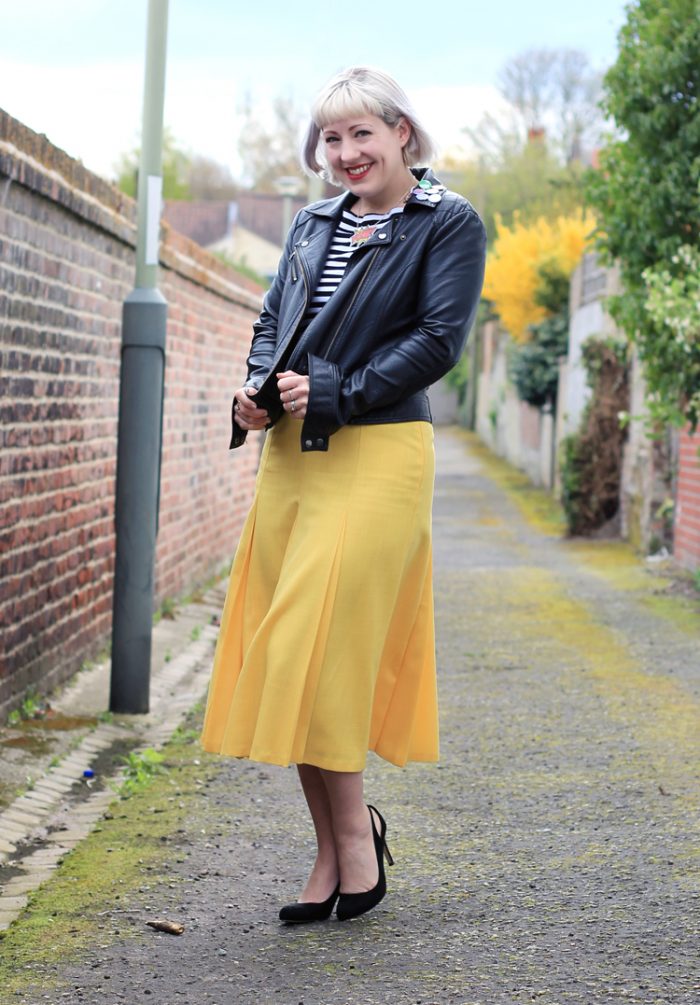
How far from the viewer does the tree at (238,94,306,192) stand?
61344mm

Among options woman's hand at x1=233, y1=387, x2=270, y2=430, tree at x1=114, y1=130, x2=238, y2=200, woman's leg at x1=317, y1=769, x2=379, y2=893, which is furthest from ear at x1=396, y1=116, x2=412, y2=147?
tree at x1=114, y1=130, x2=238, y2=200

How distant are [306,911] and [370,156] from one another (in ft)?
6.13

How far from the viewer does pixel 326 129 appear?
3.64m

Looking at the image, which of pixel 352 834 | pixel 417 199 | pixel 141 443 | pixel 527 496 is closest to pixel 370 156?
pixel 417 199

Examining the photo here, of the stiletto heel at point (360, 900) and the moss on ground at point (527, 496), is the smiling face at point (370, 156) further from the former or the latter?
the moss on ground at point (527, 496)

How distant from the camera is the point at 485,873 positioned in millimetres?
4227

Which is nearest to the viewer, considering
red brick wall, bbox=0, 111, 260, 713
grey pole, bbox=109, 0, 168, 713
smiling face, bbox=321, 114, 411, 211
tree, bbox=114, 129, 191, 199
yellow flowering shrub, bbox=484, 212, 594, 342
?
smiling face, bbox=321, 114, 411, 211

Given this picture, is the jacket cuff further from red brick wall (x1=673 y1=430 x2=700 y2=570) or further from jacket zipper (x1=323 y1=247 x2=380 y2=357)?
red brick wall (x1=673 y1=430 x2=700 y2=570)

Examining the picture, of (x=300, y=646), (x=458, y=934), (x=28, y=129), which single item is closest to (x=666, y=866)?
(x=458, y=934)

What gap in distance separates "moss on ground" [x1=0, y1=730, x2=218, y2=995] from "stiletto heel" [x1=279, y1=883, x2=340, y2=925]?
0.37 m

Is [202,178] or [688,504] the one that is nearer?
[688,504]

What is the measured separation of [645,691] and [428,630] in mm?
3714

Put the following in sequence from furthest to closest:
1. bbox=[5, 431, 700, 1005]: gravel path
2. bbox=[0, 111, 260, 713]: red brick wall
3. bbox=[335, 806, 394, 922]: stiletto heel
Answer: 1. bbox=[0, 111, 260, 713]: red brick wall
2. bbox=[335, 806, 394, 922]: stiletto heel
3. bbox=[5, 431, 700, 1005]: gravel path

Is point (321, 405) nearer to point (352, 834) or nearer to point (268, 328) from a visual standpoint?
point (268, 328)
